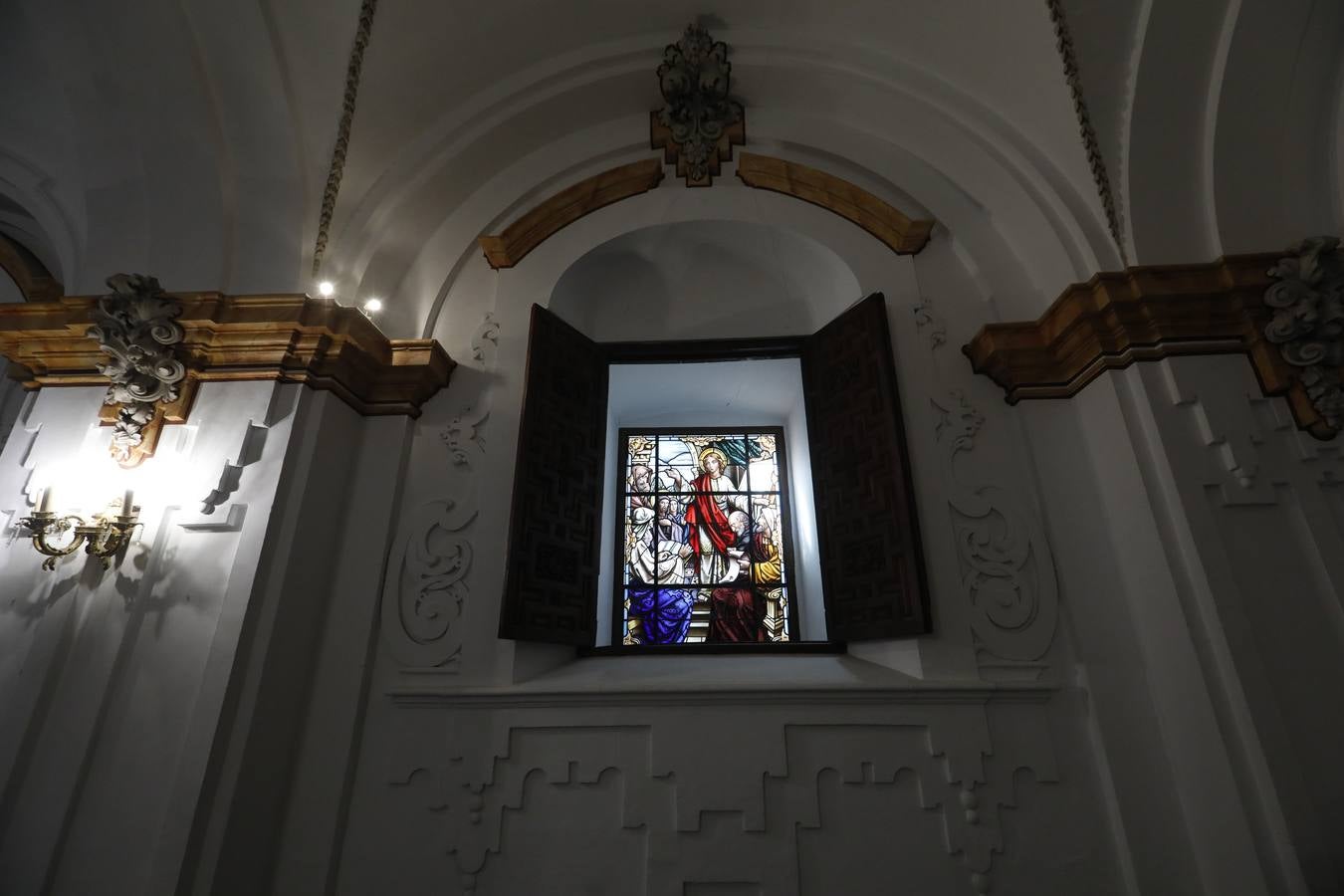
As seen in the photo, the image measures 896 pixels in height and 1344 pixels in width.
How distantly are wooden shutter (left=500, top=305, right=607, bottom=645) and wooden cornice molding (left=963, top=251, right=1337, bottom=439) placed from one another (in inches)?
91.2

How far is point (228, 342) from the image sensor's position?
2.69 meters

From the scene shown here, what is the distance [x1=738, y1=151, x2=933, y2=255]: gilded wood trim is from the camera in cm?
320

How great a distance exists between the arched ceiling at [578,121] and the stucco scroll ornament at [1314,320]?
0.83ft

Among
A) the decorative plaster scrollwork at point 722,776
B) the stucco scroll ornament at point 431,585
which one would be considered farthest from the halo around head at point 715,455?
the decorative plaster scrollwork at point 722,776

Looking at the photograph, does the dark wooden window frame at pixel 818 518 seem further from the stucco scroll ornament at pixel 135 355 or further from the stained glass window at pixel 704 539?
the stucco scroll ornament at pixel 135 355

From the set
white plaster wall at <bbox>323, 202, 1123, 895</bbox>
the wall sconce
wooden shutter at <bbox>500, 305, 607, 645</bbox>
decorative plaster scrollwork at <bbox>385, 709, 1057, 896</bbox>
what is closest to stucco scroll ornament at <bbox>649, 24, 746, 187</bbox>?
wooden shutter at <bbox>500, 305, 607, 645</bbox>

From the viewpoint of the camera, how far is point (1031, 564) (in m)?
2.57

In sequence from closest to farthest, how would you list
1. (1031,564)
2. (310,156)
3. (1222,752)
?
(1222,752)
(1031,564)
(310,156)

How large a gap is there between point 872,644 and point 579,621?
1.38 metres

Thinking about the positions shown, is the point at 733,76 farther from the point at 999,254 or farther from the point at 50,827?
the point at 50,827

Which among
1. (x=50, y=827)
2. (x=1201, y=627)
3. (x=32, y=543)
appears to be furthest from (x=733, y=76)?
(x=50, y=827)

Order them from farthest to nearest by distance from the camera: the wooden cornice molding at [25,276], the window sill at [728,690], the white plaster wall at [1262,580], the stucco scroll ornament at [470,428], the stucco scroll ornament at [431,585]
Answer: the wooden cornice molding at [25,276]
the stucco scroll ornament at [470,428]
the stucco scroll ornament at [431,585]
the window sill at [728,690]
the white plaster wall at [1262,580]

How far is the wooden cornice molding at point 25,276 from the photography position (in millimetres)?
3807

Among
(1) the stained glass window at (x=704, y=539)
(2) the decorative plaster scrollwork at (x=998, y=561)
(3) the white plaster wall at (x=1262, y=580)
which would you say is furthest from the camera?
(1) the stained glass window at (x=704, y=539)
